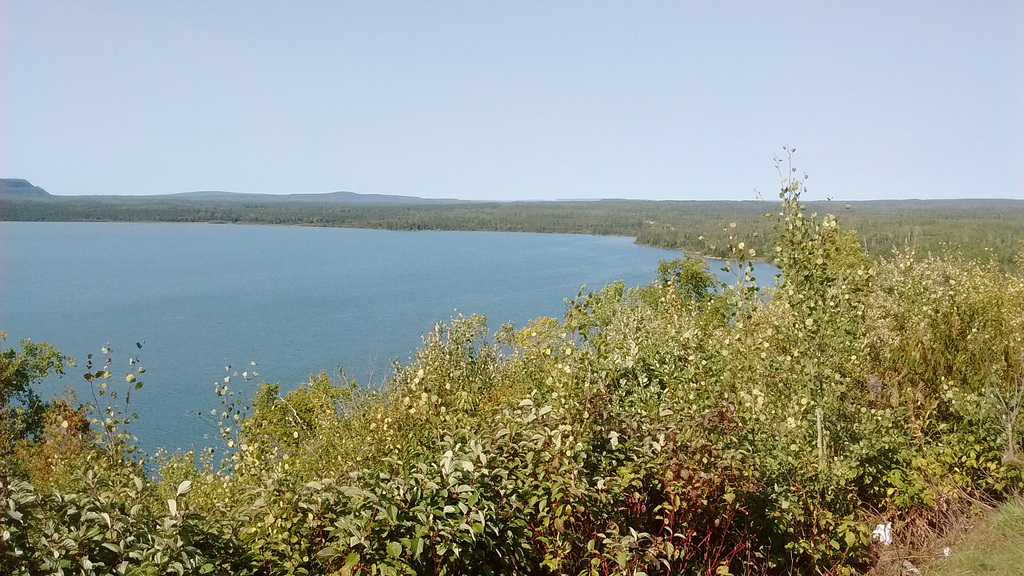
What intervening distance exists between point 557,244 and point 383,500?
491 ft

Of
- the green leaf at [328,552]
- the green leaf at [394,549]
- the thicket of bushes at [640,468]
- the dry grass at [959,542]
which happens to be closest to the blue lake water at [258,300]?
the thicket of bushes at [640,468]

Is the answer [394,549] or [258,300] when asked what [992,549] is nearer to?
[394,549]

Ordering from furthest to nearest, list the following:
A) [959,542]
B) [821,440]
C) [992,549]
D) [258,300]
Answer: [258,300], [821,440], [959,542], [992,549]

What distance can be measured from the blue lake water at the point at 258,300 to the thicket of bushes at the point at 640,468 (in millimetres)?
9668

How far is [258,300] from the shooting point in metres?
79.4

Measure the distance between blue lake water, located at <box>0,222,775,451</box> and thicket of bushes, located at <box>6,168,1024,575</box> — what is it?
9.67 metres

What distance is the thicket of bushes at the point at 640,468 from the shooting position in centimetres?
376

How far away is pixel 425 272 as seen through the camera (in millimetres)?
102562

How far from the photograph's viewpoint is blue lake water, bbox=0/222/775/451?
47406mm

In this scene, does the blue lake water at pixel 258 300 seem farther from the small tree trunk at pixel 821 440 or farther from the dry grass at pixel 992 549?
the dry grass at pixel 992 549

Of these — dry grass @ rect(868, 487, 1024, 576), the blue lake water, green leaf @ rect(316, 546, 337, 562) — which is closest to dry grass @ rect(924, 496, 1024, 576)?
dry grass @ rect(868, 487, 1024, 576)

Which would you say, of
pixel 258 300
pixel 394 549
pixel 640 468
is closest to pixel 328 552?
pixel 394 549

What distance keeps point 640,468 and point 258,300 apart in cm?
7960

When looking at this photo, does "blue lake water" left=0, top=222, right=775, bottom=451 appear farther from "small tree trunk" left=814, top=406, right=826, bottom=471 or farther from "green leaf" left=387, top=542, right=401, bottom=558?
"small tree trunk" left=814, top=406, right=826, bottom=471
